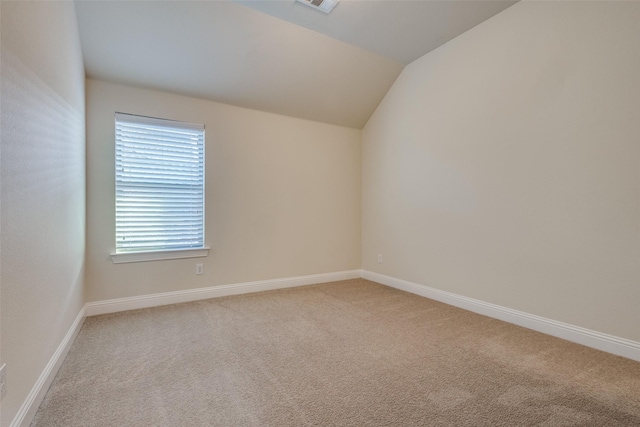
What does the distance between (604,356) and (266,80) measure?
3.83 metres

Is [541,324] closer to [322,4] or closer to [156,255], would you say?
[322,4]

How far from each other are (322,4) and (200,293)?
3191 millimetres

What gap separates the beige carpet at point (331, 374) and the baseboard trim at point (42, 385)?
0.05m

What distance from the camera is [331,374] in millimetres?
1788

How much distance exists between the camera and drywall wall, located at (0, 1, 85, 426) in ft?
3.97

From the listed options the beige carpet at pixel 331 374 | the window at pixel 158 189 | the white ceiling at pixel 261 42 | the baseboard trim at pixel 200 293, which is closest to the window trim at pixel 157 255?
the window at pixel 158 189

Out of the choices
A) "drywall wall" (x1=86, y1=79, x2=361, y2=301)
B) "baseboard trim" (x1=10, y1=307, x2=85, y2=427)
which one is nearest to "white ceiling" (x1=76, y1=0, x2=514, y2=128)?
"drywall wall" (x1=86, y1=79, x2=361, y2=301)

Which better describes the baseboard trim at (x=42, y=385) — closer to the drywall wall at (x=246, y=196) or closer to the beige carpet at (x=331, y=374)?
the beige carpet at (x=331, y=374)

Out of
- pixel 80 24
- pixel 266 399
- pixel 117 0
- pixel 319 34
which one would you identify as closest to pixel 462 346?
pixel 266 399

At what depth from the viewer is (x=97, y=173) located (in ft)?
9.14

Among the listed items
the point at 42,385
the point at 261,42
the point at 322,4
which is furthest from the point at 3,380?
the point at 322,4

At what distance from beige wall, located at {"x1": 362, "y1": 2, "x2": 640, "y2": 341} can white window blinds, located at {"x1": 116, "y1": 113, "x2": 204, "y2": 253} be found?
2.57m

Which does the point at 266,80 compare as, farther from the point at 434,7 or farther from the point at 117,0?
the point at 434,7

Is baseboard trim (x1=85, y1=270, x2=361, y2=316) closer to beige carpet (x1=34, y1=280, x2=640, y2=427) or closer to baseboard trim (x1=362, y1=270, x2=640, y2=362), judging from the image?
beige carpet (x1=34, y1=280, x2=640, y2=427)
